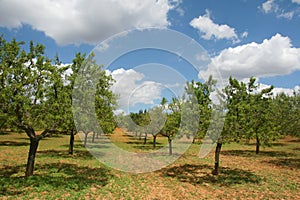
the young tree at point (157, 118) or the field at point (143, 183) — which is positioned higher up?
the young tree at point (157, 118)

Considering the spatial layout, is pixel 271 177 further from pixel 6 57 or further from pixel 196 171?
pixel 6 57

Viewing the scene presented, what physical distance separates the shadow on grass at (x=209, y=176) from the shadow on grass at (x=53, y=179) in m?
6.32

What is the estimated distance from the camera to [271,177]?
18750mm

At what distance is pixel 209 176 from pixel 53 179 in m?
12.6

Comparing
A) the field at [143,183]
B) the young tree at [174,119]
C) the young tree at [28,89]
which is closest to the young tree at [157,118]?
the young tree at [174,119]

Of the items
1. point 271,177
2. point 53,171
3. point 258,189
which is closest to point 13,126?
point 53,171

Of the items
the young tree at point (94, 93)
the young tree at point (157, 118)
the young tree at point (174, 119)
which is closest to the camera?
the young tree at point (94, 93)

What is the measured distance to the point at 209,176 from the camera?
18734 mm

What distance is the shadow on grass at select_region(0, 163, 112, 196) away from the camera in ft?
43.0

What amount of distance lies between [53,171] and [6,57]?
9748 millimetres

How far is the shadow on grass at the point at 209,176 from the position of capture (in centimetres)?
1716

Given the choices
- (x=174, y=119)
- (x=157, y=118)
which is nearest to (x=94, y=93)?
(x=174, y=119)

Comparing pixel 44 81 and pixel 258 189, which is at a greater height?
pixel 44 81

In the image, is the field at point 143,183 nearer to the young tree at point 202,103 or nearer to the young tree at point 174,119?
the young tree at point 202,103
